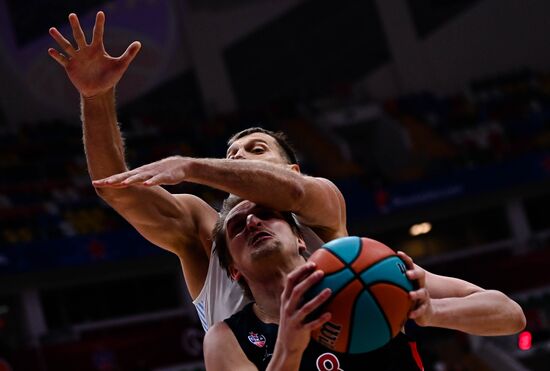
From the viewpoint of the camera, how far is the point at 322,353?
3602 millimetres

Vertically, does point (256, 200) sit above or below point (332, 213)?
above

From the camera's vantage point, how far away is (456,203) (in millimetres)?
21344

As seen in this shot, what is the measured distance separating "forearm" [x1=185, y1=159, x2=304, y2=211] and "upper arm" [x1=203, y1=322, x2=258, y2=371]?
61cm

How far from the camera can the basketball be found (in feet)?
9.89

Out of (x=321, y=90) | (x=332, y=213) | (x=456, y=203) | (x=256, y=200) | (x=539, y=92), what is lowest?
(x=456, y=203)

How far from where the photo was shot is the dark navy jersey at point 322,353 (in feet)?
11.8

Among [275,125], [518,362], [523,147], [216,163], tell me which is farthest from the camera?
[275,125]

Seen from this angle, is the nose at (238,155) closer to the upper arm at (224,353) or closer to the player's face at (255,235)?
the player's face at (255,235)

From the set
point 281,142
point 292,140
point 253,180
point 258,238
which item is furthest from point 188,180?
point 292,140

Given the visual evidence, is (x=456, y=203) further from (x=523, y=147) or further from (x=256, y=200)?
(x=256, y=200)

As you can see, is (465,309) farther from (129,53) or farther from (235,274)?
(129,53)

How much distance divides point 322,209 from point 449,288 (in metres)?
0.69

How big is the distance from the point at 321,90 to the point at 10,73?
29.0 feet

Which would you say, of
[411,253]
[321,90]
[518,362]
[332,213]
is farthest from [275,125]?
[332,213]
